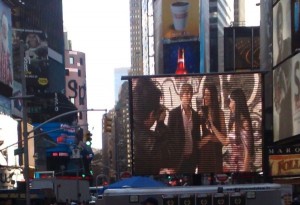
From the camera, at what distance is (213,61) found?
471ft

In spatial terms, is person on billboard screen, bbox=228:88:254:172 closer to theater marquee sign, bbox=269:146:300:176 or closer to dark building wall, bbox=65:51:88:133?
theater marquee sign, bbox=269:146:300:176

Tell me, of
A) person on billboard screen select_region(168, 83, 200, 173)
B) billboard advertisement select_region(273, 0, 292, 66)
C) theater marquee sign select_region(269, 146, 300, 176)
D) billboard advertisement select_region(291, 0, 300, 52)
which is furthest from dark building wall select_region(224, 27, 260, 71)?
person on billboard screen select_region(168, 83, 200, 173)

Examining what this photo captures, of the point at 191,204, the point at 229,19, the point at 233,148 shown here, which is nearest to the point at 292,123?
the point at 233,148

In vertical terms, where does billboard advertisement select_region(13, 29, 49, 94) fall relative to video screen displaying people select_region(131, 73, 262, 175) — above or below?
above

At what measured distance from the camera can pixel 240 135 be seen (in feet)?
74.9

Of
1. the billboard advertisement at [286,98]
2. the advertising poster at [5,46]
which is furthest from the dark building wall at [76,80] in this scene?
the billboard advertisement at [286,98]

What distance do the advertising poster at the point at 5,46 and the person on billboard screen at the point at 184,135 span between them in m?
39.6

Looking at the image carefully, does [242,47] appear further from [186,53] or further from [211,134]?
[211,134]

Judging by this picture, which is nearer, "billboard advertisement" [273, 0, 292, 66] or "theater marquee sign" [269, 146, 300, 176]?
"theater marquee sign" [269, 146, 300, 176]

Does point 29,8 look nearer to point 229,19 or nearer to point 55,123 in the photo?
point 55,123

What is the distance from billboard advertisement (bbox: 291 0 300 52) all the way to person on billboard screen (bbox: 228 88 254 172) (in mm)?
15900

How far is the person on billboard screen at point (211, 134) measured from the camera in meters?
22.8

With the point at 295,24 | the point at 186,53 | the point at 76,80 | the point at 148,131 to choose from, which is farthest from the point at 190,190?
the point at 76,80

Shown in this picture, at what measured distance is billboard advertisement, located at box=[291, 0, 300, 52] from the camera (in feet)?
124
